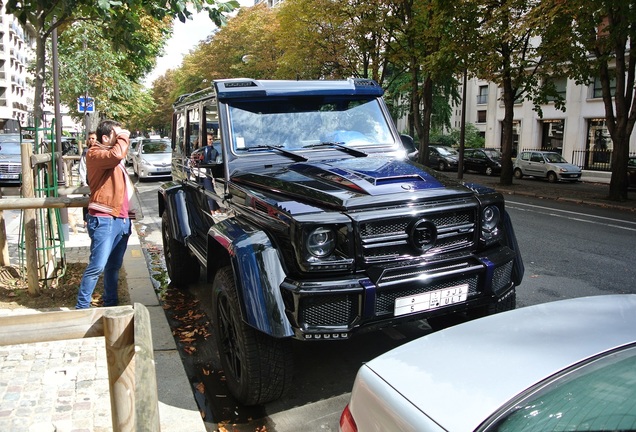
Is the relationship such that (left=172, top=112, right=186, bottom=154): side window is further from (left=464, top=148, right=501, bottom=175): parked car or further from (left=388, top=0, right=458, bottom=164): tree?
(left=464, top=148, right=501, bottom=175): parked car

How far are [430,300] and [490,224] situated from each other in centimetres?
83

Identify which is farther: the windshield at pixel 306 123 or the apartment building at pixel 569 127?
the apartment building at pixel 569 127

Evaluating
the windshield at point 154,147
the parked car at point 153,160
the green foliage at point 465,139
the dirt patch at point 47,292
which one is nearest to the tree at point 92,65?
the windshield at point 154,147

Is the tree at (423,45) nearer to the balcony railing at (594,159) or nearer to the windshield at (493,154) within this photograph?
the windshield at (493,154)

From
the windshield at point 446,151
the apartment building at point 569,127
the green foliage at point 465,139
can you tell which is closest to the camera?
the apartment building at point 569,127

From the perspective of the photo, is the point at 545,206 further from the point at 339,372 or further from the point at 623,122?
the point at 339,372

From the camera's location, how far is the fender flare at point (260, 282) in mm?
3137

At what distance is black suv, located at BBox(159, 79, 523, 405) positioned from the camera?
3182 mm

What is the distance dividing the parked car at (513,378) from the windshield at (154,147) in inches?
853

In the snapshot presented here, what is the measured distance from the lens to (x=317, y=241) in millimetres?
3236

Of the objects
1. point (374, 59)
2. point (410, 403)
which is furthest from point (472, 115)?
point (410, 403)

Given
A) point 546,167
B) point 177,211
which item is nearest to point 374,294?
point 177,211

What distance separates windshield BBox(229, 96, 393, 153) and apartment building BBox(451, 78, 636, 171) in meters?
27.7

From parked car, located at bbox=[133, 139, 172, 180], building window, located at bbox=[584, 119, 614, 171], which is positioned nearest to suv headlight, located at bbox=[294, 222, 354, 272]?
parked car, located at bbox=[133, 139, 172, 180]
